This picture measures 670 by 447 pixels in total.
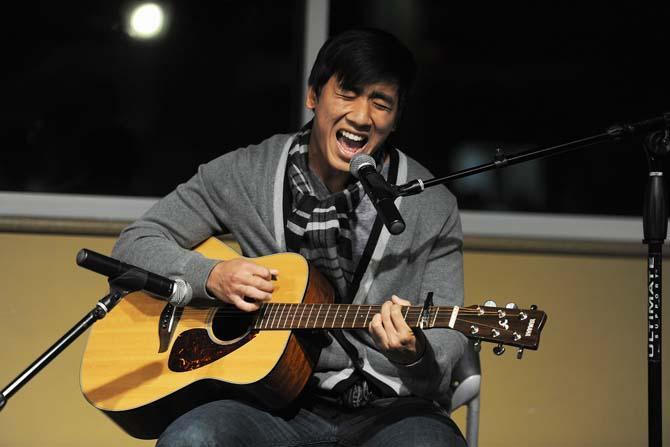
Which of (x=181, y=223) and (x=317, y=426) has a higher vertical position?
(x=181, y=223)

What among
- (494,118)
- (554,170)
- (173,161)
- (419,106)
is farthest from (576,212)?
(173,161)

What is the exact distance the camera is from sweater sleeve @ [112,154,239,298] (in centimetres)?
223

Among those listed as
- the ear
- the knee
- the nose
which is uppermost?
the ear

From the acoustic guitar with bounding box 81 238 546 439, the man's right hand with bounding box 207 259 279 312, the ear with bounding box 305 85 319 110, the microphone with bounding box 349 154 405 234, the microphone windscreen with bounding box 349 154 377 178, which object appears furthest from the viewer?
the ear with bounding box 305 85 319 110

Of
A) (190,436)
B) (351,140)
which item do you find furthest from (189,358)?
(351,140)

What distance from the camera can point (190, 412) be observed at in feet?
6.37

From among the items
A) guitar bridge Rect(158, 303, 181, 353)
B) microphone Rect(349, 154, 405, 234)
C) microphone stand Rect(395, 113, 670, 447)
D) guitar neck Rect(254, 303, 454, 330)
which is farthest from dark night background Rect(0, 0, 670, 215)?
microphone stand Rect(395, 113, 670, 447)

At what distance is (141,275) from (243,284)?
329mm

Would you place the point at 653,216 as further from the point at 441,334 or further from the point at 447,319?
the point at 441,334

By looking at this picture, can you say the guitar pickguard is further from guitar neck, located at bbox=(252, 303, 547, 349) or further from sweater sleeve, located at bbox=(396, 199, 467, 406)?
sweater sleeve, located at bbox=(396, 199, 467, 406)

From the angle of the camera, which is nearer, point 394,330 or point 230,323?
point 394,330

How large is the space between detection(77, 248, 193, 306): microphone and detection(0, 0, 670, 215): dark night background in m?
1.52

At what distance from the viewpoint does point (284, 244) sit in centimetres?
223

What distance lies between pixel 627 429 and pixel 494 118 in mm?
1212
